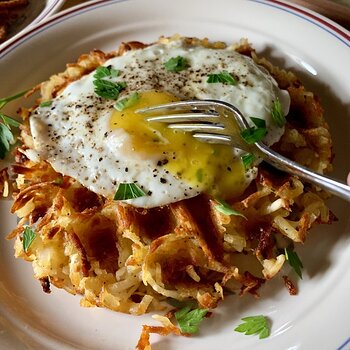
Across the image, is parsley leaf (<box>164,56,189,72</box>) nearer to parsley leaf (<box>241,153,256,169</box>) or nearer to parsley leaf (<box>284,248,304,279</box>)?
parsley leaf (<box>241,153,256,169</box>)

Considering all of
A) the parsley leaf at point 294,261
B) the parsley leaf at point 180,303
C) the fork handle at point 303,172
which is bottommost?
the parsley leaf at point 180,303

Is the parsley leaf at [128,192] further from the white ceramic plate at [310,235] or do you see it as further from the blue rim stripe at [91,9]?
the blue rim stripe at [91,9]

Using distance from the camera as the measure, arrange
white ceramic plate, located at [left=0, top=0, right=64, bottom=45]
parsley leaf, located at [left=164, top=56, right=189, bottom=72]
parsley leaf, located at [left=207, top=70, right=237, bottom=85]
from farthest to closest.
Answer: white ceramic plate, located at [left=0, top=0, right=64, bottom=45]
parsley leaf, located at [left=164, top=56, right=189, bottom=72]
parsley leaf, located at [left=207, top=70, right=237, bottom=85]

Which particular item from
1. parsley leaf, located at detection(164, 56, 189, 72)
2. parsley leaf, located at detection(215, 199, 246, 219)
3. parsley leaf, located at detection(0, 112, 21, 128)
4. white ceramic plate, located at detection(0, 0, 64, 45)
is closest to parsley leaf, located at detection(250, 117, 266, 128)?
parsley leaf, located at detection(215, 199, 246, 219)

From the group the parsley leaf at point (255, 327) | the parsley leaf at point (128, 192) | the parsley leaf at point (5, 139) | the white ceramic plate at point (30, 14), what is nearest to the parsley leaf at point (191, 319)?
the parsley leaf at point (255, 327)

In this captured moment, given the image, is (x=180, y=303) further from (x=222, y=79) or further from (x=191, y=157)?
(x=222, y=79)

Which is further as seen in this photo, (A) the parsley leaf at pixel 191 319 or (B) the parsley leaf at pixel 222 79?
(B) the parsley leaf at pixel 222 79
